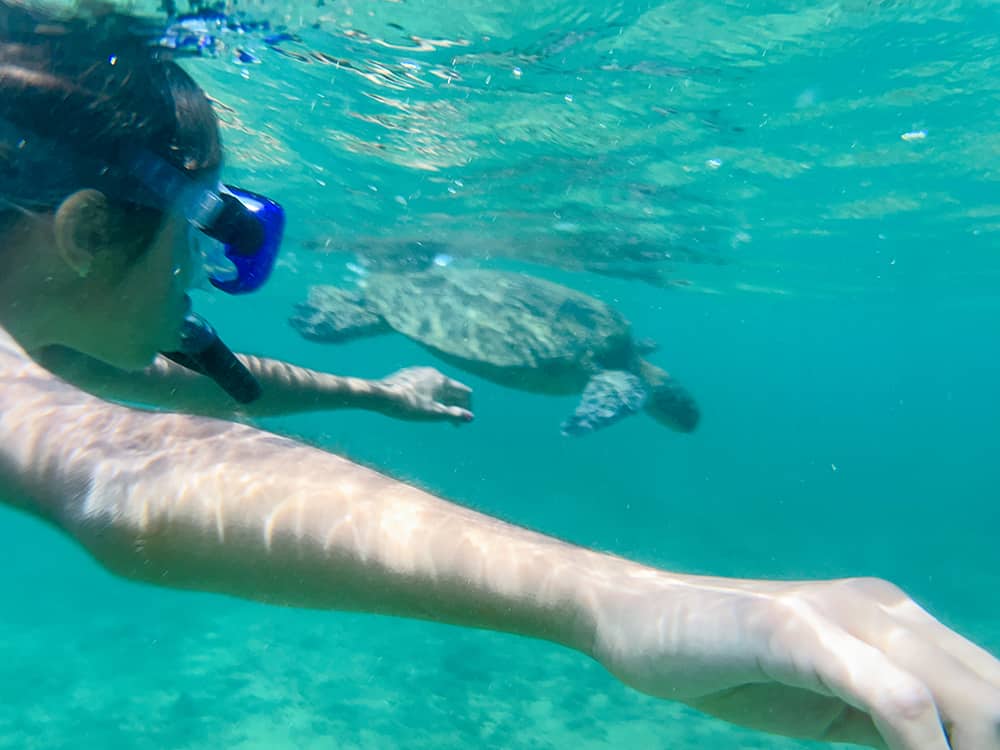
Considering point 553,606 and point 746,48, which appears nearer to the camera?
point 553,606

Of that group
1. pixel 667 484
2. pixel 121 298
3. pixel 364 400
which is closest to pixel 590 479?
pixel 667 484

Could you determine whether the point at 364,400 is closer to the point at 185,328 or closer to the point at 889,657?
the point at 185,328

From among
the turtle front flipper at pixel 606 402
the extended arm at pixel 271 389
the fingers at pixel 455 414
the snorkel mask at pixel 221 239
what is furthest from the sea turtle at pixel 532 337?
the snorkel mask at pixel 221 239

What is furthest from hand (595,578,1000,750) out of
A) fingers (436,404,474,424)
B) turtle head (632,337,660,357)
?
turtle head (632,337,660,357)

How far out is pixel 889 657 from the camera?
104 centimetres

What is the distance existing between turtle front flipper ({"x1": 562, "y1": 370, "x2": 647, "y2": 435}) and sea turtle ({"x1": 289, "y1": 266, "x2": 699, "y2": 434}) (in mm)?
18

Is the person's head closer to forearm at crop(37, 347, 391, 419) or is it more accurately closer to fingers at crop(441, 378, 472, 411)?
forearm at crop(37, 347, 391, 419)

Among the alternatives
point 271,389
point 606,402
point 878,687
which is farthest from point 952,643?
point 606,402

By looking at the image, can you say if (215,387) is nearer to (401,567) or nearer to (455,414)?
(455,414)

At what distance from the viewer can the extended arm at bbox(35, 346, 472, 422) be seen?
3.78 metres

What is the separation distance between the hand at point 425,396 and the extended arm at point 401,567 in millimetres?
2928

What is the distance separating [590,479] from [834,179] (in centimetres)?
2388

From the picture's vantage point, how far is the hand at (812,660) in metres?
0.94

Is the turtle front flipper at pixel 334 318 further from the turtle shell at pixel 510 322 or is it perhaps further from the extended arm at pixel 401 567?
the extended arm at pixel 401 567
